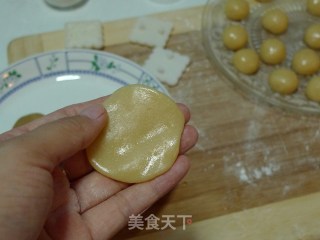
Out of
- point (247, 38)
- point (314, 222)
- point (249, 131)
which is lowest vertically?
point (314, 222)

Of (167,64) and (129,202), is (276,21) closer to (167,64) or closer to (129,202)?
(167,64)

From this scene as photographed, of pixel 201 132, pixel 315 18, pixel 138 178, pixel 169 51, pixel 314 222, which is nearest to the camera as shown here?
pixel 138 178

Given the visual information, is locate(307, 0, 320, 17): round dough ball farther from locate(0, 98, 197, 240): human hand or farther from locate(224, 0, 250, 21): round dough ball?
locate(0, 98, 197, 240): human hand

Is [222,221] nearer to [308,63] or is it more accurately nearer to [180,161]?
[180,161]

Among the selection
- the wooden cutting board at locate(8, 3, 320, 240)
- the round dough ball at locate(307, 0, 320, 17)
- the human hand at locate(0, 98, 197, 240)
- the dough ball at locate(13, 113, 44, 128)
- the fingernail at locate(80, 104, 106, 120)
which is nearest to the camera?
the human hand at locate(0, 98, 197, 240)

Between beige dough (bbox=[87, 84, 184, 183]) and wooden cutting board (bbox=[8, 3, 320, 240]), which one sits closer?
beige dough (bbox=[87, 84, 184, 183])

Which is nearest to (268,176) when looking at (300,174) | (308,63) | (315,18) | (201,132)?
(300,174)

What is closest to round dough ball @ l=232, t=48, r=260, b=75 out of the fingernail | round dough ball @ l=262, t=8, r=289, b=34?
round dough ball @ l=262, t=8, r=289, b=34
